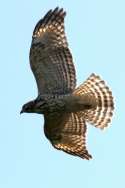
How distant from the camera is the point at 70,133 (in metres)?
16.6

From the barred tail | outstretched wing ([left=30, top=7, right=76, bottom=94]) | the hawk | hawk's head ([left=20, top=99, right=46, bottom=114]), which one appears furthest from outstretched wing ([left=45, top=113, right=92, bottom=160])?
outstretched wing ([left=30, top=7, right=76, bottom=94])

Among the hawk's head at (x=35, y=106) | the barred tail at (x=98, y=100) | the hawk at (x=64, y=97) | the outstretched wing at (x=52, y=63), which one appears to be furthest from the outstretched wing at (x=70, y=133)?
the outstretched wing at (x=52, y=63)

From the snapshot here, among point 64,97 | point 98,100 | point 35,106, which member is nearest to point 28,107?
point 35,106

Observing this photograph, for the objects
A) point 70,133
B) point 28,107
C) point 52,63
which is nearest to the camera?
point 28,107

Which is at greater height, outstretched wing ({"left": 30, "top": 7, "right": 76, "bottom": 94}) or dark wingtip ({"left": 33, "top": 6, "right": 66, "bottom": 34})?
dark wingtip ({"left": 33, "top": 6, "right": 66, "bottom": 34})

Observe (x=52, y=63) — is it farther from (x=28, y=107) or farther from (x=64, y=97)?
(x=28, y=107)

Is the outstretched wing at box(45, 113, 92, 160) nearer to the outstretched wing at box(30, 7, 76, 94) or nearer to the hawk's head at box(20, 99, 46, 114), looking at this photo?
the hawk's head at box(20, 99, 46, 114)

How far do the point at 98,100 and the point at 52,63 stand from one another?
123 cm

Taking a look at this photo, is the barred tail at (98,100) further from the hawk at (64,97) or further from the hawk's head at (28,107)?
the hawk's head at (28,107)

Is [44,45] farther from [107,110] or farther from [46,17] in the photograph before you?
[107,110]

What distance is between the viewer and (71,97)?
1584 cm

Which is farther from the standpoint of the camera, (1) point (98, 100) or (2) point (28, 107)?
(1) point (98, 100)

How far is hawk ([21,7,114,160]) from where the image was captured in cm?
1594

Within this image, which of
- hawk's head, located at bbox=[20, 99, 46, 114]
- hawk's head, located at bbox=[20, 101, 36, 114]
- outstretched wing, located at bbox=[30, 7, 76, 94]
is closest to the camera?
hawk's head, located at bbox=[20, 99, 46, 114]
